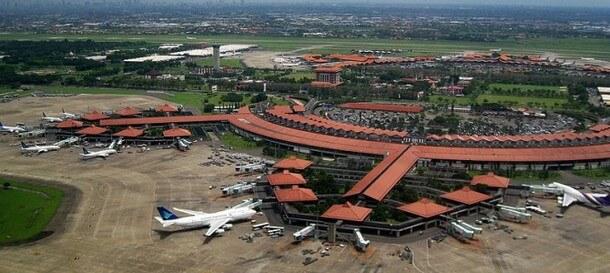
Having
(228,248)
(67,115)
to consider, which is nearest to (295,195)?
(228,248)

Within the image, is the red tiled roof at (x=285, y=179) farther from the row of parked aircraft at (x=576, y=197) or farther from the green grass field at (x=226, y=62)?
the green grass field at (x=226, y=62)

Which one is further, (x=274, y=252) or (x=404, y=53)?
(x=404, y=53)

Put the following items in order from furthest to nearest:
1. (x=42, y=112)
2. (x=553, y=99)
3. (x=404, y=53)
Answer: (x=404, y=53), (x=553, y=99), (x=42, y=112)

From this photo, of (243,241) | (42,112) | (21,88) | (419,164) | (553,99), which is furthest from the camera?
(21,88)

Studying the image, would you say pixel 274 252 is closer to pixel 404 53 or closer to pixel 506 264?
pixel 506 264

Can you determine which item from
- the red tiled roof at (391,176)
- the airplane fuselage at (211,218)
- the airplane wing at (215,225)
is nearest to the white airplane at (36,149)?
the airplane fuselage at (211,218)

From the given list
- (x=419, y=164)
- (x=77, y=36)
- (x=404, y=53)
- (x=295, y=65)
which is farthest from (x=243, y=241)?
(x=77, y=36)
